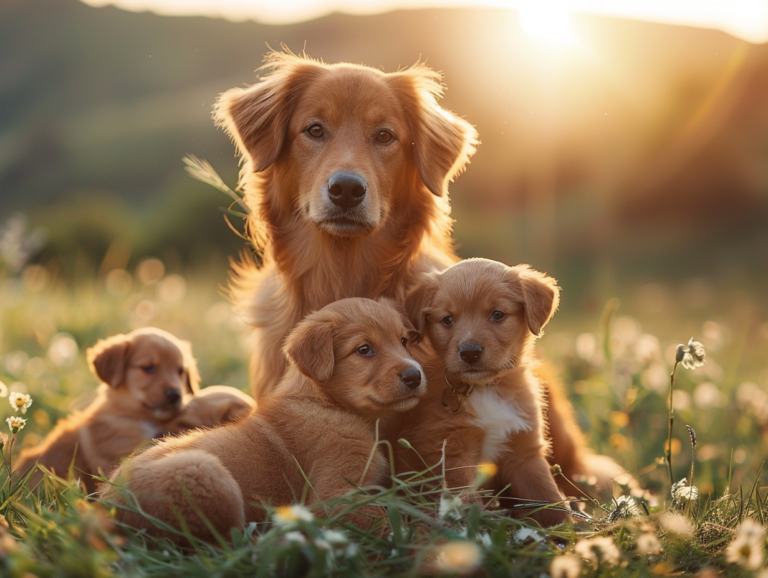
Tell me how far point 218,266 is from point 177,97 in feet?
33.9

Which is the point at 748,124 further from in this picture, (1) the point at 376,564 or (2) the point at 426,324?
(1) the point at 376,564

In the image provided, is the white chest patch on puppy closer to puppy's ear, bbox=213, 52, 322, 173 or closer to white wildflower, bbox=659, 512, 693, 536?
white wildflower, bbox=659, 512, 693, 536

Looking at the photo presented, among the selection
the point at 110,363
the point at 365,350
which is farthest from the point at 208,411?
the point at 365,350

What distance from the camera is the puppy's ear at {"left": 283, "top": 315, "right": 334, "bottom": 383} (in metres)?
3.06

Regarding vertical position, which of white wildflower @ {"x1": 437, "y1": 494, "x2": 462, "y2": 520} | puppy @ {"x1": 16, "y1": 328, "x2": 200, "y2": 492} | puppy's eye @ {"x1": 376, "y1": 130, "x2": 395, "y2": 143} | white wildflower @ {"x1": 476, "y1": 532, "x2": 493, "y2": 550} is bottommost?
puppy @ {"x1": 16, "y1": 328, "x2": 200, "y2": 492}

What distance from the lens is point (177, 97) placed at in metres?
21.8

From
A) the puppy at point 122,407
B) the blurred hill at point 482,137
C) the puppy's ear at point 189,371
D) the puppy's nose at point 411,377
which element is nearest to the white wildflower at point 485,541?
the puppy's nose at point 411,377

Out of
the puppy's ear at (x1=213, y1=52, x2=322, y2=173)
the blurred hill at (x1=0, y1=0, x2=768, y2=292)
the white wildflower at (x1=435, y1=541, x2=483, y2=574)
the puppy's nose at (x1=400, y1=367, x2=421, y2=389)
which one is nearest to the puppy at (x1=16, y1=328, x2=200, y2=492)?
the puppy's ear at (x1=213, y1=52, x2=322, y2=173)

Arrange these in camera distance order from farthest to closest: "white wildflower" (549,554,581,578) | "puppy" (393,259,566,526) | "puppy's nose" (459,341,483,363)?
"puppy" (393,259,566,526), "puppy's nose" (459,341,483,363), "white wildflower" (549,554,581,578)

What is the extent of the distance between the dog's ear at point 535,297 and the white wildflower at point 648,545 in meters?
1.03

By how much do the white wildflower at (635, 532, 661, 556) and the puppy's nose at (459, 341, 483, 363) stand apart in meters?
0.94

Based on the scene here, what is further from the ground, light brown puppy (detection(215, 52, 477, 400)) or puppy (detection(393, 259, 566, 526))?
light brown puppy (detection(215, 52, 477, 400))

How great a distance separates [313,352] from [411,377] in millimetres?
432

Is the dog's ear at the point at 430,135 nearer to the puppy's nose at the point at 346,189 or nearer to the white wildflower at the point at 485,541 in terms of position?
the puppy's nose at the point at 346,189
